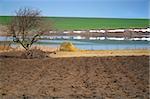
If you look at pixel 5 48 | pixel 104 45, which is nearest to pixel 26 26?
pixel 5 48

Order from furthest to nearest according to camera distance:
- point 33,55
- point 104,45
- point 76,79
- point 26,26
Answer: point 104,45, point 26,26, point 33,55, point 76,79

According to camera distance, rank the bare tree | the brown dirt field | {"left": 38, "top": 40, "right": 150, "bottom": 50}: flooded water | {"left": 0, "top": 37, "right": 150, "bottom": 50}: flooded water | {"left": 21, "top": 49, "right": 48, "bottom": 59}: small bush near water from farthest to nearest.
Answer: {"left": 38, "top": 40, "right": 150, "bottom": 50}: flooded water → {"left": 0, "top": 37, "right": 150, "bottom": 50}: flooded water → the bare tree → {"left": 21, "top": 49, "right": 48, "bottom": 59}: small bush near water → the brown dirt field

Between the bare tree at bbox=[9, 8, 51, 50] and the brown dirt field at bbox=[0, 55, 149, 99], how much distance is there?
5.40 meters

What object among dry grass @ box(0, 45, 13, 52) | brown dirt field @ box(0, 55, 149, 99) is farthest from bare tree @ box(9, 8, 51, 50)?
brown dirt field @ box(0, 55, 149, 99)

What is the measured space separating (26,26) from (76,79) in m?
9.38

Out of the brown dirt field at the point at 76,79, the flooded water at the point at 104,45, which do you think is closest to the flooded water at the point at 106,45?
the flooded water at the point at 104,45

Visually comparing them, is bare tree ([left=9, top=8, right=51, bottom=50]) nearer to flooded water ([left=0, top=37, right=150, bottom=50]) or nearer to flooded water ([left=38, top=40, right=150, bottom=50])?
flooded water ([left=0, top=37, right=150, bottom=50])

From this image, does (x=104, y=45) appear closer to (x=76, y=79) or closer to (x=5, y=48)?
(x=5, y=48)

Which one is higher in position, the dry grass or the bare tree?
the bare tree

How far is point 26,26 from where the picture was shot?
60.0ft

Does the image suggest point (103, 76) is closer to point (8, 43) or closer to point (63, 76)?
point (63, 76)

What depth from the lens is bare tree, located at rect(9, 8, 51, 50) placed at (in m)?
18.1

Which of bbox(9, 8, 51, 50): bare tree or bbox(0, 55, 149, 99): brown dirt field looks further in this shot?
bbox(9, 8, 51, 50): bare tree

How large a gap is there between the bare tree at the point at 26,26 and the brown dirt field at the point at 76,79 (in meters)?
5.40
